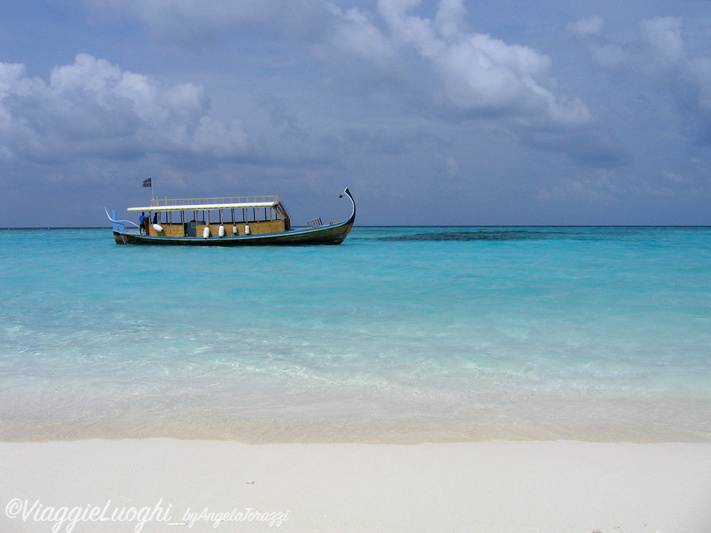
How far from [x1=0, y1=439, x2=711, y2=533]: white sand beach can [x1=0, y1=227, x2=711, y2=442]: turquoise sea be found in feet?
0.97

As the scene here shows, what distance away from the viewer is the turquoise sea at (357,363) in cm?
420

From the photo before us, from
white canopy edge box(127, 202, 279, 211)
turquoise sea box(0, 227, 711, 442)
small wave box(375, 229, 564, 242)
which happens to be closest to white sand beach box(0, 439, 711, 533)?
turquoise sea box(0, 227, 711, 442)

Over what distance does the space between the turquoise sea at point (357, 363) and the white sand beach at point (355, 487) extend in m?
0.30

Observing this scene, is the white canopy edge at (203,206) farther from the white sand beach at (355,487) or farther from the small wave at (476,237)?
the white sand beach at (355,487)

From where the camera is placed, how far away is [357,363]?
6.24m

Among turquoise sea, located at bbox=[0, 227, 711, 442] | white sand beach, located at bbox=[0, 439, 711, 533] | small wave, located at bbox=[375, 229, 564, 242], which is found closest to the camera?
white sand beach, located at bbox=[0, 439, 711, 533]

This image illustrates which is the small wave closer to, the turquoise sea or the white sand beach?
the turquoise sea

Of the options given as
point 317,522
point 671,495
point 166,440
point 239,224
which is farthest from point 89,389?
point 239,224

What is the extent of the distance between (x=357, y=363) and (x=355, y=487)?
10.4ft

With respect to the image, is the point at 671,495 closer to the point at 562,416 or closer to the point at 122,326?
the point at 562,416

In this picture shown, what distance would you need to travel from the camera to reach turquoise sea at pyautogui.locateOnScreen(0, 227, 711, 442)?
420cm

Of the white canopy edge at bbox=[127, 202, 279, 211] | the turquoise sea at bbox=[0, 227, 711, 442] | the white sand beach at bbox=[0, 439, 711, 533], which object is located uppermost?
the white canopy edge at bbox=[127, 202, 279, 211]

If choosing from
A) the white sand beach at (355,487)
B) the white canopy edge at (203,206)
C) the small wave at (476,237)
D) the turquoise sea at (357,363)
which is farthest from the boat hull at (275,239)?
the white sand beach at (355,487)

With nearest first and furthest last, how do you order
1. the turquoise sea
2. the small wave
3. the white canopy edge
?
1. the turquoise sea
2. the white canopy edge
3. the small wave
